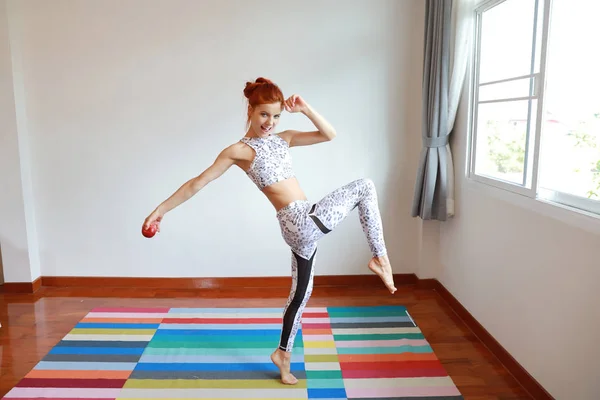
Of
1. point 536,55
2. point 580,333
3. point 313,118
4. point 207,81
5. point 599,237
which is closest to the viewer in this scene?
point 599,237

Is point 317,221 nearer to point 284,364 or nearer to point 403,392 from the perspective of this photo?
point 284,364

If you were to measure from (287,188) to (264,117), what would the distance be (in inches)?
13.4

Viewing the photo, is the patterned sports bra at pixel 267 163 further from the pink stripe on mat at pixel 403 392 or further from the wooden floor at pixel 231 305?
the wooden floor at pixel 231 305

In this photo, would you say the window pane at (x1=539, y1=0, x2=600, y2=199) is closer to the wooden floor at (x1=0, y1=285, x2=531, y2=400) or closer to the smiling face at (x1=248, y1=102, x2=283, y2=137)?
the wooden floor at (x1=0, y1=285, x2=531, y2=400)

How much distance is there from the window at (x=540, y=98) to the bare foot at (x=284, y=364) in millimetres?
1485

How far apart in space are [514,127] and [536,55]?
1.31 feet

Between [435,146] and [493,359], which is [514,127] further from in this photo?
[493,359]

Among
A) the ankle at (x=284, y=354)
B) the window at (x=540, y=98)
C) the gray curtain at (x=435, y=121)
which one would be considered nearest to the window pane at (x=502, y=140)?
the window at (x=540, y=98)

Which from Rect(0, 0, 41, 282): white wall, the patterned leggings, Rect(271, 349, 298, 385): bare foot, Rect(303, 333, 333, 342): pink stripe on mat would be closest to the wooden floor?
Rect(0, 0, 41, 282): white wall

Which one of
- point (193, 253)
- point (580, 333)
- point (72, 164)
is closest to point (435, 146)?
point (580, 333)

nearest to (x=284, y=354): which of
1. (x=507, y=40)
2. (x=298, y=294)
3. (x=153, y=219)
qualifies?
(x=298, y=294)

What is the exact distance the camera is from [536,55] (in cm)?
248

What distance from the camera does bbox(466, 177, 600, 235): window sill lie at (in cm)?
195

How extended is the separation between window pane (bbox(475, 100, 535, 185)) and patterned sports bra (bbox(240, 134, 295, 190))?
1.30 meters
